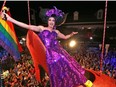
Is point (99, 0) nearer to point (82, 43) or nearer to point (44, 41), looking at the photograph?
point (82, 43)

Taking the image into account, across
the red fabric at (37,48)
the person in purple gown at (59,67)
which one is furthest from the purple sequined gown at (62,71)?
the red fabric at (37,48)

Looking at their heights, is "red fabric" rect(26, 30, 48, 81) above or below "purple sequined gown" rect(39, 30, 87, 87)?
above

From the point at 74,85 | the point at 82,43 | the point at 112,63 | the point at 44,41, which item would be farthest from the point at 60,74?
the point at 82,43

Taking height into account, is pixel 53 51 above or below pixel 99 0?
below

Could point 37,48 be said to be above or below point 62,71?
above

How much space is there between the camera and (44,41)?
5.20 meters

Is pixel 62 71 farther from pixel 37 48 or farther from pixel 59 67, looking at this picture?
pixel 37 48

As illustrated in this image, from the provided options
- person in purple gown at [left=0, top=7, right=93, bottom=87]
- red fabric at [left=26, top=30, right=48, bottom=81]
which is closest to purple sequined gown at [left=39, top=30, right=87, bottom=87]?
person in purple gown at [left=0, top=7, right=93, bottom=87]

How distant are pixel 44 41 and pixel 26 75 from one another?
5.41 m

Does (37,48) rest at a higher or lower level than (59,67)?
higher

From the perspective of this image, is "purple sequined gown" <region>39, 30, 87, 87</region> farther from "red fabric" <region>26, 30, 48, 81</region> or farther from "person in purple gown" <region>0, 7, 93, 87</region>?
"red fabric" <region>26, 30, 48, 81</region>

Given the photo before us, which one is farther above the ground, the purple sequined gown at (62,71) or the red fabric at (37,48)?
the red fabric at (37,48)

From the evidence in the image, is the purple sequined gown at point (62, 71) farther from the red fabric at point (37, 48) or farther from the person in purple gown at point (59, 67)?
the red fabric at point (37, 48)

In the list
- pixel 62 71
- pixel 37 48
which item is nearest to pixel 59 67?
pixel 62 71
